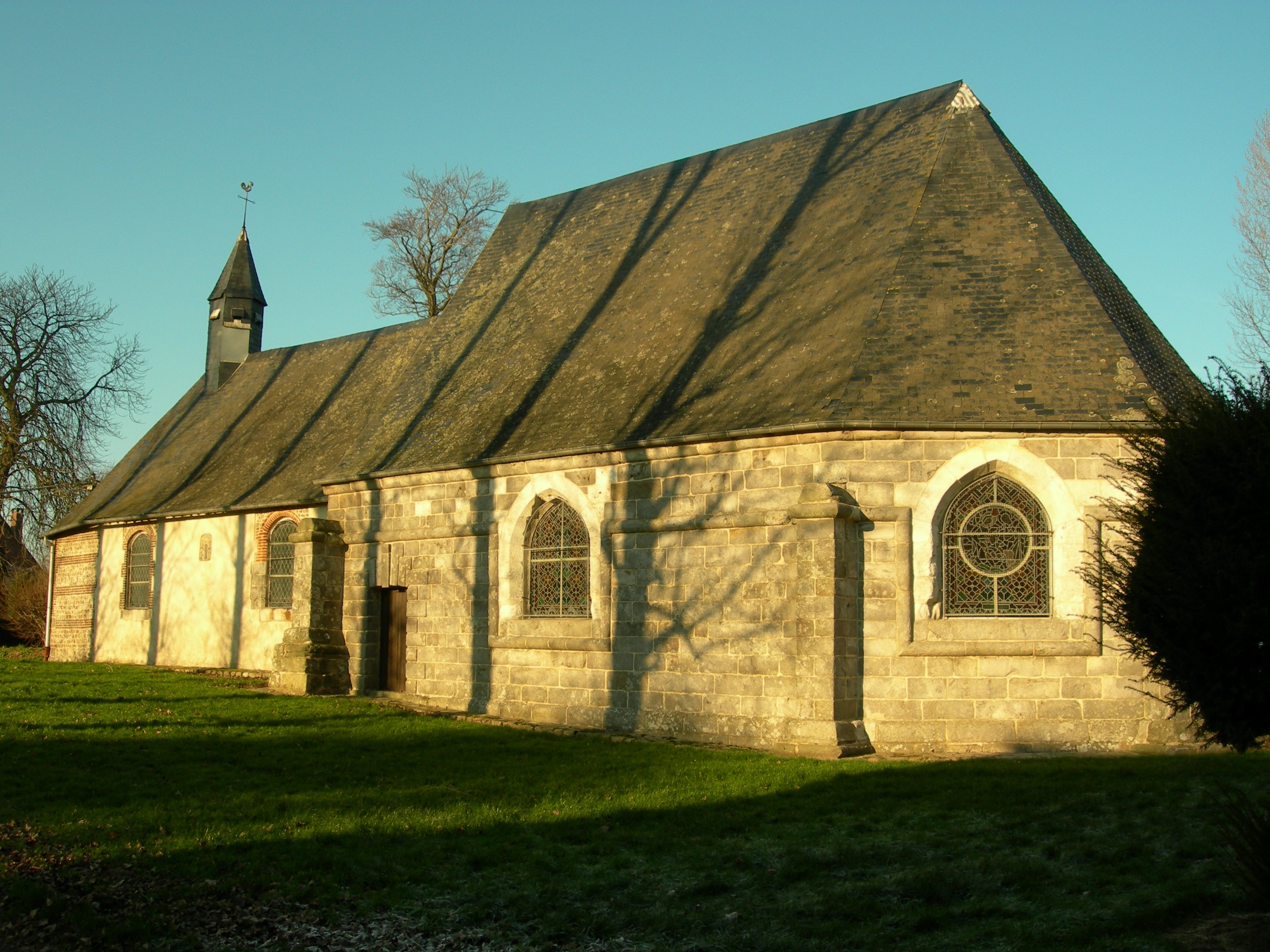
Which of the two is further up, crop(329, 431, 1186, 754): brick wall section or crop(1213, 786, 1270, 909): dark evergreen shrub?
crop(329, 431, 1186, 754): brick wall section

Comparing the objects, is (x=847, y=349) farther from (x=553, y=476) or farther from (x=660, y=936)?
(x=660, y=936)

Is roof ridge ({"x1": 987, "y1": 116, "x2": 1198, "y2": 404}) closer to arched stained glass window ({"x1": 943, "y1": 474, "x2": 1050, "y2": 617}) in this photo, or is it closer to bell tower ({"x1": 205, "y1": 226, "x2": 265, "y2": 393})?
arched stained glass window ({"x1": 943, "y1": 474, "x2": 1050, "y2": 617})

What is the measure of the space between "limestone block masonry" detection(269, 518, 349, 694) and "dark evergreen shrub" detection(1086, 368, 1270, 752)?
13.2 meters

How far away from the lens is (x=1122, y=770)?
1065 cm

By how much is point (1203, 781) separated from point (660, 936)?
5.40 metres

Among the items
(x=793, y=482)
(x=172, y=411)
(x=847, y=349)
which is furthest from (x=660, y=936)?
(x=172, y=411)

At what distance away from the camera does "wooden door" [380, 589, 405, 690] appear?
18125 mm

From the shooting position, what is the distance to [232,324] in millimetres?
30484

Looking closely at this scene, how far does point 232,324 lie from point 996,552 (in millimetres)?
22998

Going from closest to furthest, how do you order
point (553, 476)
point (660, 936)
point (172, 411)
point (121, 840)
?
point (660, 936) < point (121, 840) < point (553, 476) < point (172, 411)

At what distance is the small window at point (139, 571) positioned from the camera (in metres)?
25.4

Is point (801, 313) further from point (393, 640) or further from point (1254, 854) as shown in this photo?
point (1254, 854)

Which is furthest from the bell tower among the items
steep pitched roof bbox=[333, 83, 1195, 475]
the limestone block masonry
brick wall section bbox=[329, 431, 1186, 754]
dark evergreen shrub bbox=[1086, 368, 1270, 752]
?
dark evergreen shrub bbox=[1086, 368, 1270, 752]

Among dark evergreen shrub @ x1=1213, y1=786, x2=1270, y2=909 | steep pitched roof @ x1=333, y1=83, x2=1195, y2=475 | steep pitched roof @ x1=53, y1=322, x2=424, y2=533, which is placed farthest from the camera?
steep pitched roof @ x1=53, y1=322, x2=424, y2=533
